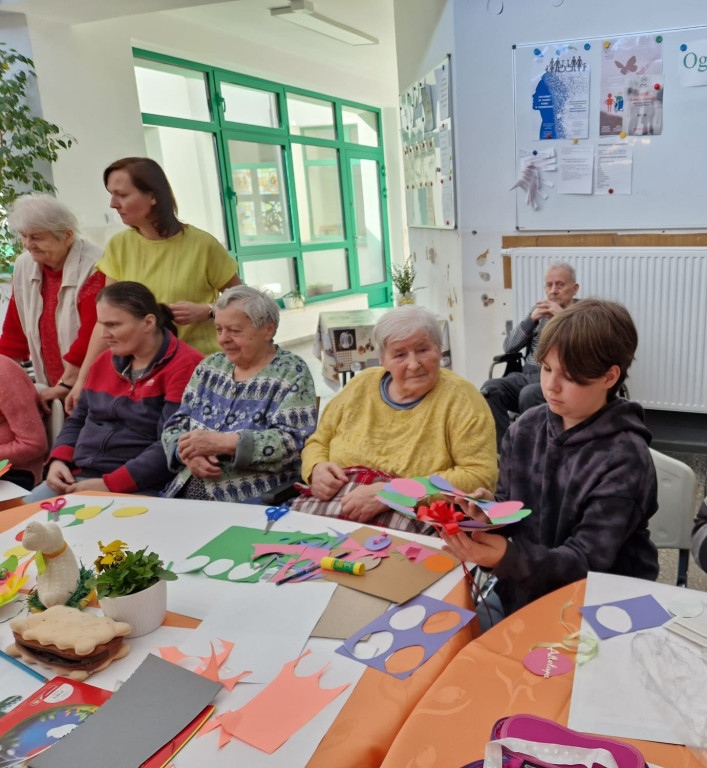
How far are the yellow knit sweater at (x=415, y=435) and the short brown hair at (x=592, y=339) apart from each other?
53cm

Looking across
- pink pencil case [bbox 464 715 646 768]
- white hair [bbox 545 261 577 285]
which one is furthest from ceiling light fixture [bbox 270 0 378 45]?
pink pencil case [bbox 464 715 646 768]

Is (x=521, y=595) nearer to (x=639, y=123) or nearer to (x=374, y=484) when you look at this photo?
(x=374, y=484)

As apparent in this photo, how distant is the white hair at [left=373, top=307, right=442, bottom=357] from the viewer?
1.95 meters

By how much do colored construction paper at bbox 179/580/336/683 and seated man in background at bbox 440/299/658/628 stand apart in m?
0.30

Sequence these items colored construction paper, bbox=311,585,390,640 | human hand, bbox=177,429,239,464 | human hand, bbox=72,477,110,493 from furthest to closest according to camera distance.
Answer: human hand, bbox=72,477,110,493, human hand, bbox=177,429,239,464, colored construction paper, bbox=311,585,390,640

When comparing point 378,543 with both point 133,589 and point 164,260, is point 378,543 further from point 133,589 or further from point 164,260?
point 164,260

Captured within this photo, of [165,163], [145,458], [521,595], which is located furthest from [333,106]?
[521,595]

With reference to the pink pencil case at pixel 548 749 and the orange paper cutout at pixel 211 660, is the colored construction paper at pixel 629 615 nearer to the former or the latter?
the pink pencil case at pixel 548 749

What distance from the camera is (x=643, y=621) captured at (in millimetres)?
1035

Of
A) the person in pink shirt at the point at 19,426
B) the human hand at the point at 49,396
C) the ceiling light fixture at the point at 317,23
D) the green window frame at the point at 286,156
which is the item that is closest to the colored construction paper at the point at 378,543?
the person in pink shirt at the point at 19,426

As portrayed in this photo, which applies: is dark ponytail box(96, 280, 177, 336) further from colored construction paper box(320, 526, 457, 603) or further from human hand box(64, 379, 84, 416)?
colored construction paper box(320, 526, 457, 603)

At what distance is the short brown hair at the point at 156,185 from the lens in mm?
2484

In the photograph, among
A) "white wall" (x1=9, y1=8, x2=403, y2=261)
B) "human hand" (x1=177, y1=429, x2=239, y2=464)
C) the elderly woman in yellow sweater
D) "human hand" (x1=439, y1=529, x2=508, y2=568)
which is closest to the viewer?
"human hand" (x1=439, y1=529, x2=508, y2=568)

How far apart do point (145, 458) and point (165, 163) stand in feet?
16.7
